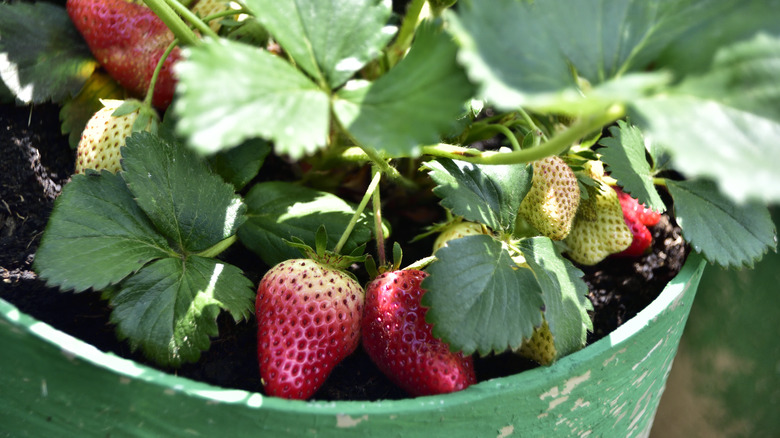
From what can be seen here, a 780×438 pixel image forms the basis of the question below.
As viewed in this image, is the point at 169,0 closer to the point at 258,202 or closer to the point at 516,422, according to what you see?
the point at 258,202

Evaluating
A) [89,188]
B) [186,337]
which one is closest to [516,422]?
[186,337]

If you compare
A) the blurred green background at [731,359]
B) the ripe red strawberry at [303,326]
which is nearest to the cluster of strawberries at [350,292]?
the ripe red strawberry at [303,326]

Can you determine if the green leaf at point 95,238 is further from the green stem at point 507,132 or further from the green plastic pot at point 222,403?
the green stem at point 507,132

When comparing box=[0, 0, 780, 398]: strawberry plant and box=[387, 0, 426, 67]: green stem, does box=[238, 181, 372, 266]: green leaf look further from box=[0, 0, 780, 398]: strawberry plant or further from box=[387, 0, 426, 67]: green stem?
box=[387, 0, 426, 67]: green stem

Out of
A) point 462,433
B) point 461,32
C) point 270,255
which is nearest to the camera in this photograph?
point 461,32

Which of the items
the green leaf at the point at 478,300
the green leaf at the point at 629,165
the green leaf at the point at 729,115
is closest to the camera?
the green leaf at the point at 729,115

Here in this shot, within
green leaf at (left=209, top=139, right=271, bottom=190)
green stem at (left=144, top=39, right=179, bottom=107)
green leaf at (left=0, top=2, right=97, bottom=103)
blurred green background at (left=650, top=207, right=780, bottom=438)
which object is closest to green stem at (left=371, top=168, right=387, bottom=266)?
green leaf at (left=209, top=139, right=271, bottom=190)
